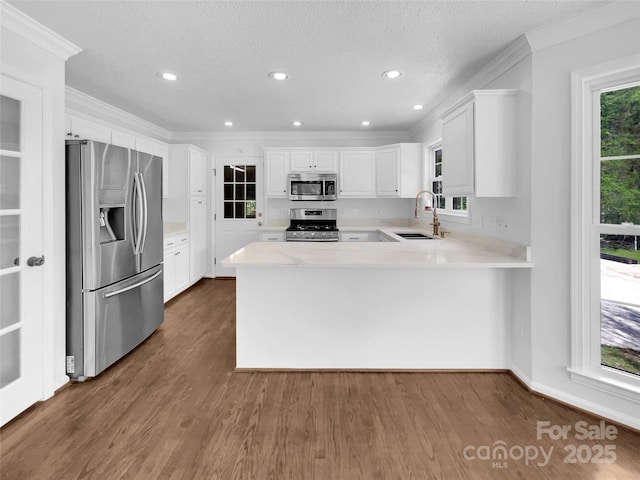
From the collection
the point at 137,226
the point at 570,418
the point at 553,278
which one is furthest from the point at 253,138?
the point at 570,418

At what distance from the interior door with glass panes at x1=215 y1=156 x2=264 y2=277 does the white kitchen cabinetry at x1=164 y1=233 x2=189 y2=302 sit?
35.7 inches

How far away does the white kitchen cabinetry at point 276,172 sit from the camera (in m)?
5.45

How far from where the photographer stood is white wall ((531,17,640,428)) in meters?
2.17

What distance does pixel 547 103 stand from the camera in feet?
7.43

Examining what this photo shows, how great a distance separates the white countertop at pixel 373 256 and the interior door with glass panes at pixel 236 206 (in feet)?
9.25

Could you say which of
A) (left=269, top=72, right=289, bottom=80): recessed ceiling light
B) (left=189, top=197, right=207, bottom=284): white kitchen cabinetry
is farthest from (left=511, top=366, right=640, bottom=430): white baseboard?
(left=189, top=197, right=207, bottom=284): white kitchen cabinetry

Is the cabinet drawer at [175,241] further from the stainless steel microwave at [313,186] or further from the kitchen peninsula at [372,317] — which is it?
the kitchen peninsula at [372,317]

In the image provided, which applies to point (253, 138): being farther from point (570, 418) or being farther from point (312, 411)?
point (570, 418)

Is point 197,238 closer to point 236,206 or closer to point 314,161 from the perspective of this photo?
point 236,206

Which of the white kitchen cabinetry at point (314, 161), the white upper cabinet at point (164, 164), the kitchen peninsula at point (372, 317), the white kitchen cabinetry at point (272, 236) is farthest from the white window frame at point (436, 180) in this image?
the white upper cabinet at point (164, 164)

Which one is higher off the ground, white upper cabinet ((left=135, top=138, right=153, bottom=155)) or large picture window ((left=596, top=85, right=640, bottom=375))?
white upper cabinet ((left=135, top=138, right=153, bottom=155))

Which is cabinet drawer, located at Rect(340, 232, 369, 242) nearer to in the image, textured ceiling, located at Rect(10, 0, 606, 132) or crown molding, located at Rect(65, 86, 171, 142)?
textured ceiling, located at Rect(10, 0, 606, 132)

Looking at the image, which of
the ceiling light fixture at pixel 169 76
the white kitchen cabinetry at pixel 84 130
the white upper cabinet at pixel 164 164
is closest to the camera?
the ceiling light fixture at pixel 169 76

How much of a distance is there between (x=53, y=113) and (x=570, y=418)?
12.5 feet
